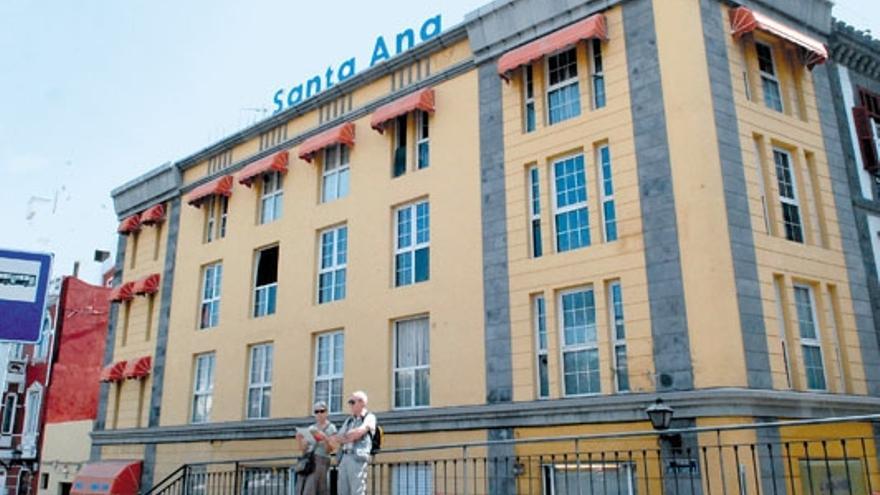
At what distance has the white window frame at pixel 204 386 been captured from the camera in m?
22.0

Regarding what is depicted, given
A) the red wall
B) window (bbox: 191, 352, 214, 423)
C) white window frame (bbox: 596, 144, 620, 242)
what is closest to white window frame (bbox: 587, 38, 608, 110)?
white window frame (bbox: 596, 144, 620, 242)

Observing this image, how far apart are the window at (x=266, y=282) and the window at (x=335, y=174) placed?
250cm

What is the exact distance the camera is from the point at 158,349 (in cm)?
2419

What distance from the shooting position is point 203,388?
Answer: 22.5 meters

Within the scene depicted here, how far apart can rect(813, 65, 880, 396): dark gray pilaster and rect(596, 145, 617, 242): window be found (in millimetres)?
4892

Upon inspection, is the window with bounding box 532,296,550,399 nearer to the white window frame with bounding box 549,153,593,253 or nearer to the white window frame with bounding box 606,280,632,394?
the white window frame with bounding box 549,153,593,253

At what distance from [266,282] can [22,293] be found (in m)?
15.6

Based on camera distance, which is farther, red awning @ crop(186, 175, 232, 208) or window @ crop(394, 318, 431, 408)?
red awning @ crop(186, 175, 232, 208)

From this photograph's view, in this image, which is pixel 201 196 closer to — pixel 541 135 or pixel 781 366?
pixel 541 135

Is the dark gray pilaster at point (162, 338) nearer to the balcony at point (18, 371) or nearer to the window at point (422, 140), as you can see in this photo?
the window at point (422, 140)

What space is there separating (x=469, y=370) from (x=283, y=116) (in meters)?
10.4

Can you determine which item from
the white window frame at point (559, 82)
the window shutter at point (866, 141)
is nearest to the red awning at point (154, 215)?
the white window frame at point (559, 82)

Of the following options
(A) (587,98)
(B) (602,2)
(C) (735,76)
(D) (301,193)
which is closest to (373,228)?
(D) (301,193)

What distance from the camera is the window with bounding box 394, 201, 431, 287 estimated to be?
17.5m
